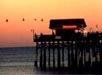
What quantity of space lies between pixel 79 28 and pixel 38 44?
28.4ft

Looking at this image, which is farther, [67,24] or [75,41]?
[67,24]

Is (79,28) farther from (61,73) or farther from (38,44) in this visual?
(61,73)

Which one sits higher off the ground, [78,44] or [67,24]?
[67,24]

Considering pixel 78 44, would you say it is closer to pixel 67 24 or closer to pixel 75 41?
pixel 75 41

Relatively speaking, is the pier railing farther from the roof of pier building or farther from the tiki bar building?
the roof of pier building

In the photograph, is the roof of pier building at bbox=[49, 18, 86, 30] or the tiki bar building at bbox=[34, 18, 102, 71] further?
the roof of pier building at bbox=[49, 18, 86, 30]

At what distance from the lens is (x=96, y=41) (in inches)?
3499

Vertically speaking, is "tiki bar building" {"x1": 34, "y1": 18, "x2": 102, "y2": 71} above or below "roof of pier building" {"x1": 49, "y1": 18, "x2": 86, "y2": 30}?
below

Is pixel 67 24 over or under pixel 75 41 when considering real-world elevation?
over

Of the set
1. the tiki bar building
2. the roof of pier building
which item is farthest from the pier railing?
the roof of pier building

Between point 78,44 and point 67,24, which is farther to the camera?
point 67,24

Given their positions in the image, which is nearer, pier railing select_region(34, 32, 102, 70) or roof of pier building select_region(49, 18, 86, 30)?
pier railing select_region(34, 32, 102, 70)

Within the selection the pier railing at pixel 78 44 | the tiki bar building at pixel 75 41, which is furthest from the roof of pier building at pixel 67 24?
the pier railing at pixel 78 44

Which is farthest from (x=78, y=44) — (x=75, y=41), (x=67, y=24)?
(x=67, y=24)
